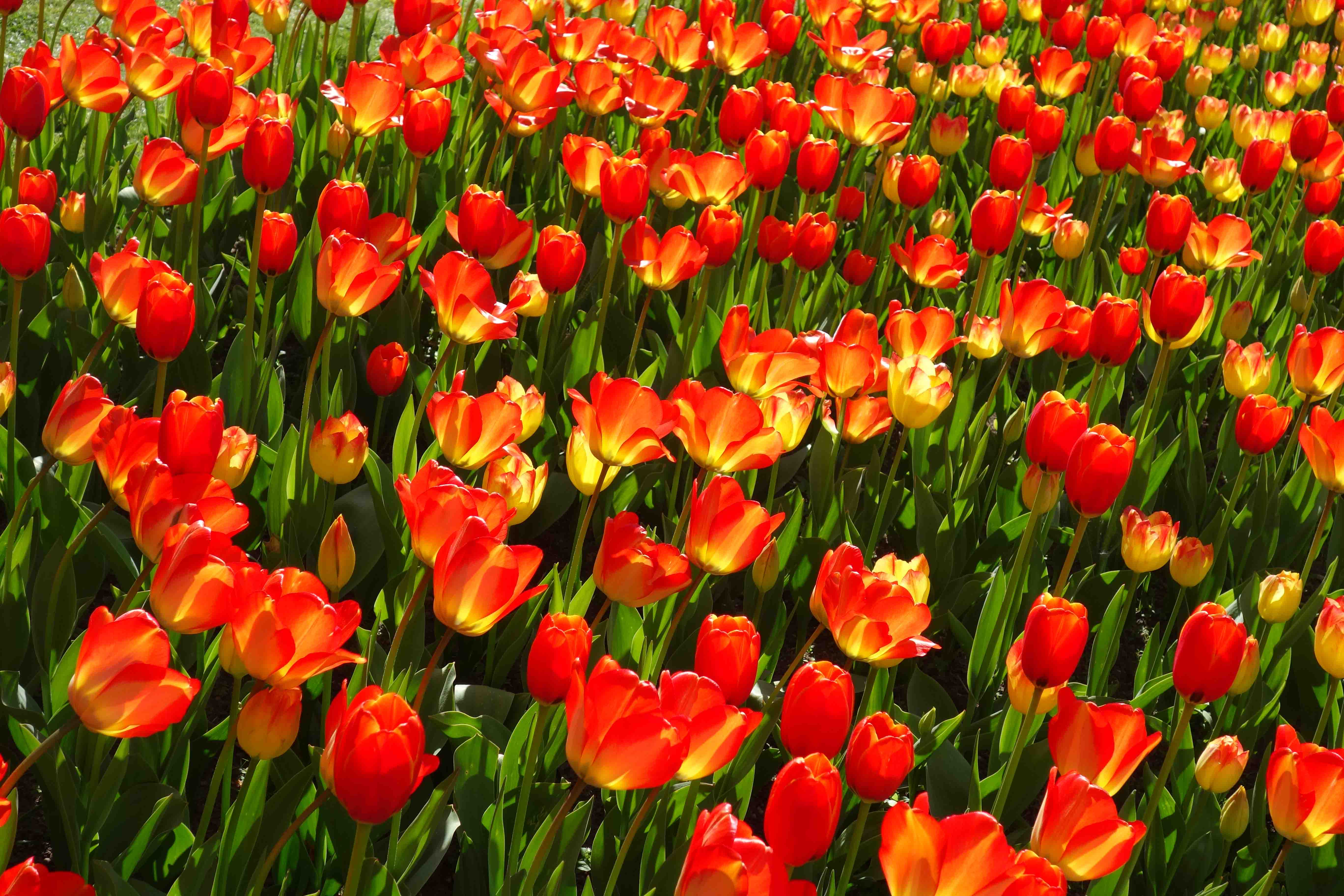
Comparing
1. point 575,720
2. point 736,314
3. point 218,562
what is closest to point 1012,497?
point 736,314

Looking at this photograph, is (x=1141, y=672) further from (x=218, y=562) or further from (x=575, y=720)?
(x=218, y=562)

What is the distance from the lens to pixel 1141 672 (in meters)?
2.08

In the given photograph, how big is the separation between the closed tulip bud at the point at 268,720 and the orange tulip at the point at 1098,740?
740mm

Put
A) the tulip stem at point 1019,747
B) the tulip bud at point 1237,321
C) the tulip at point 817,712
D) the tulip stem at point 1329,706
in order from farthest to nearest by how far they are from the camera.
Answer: the tulip bud at point 1237,321 → the tulip stem at point 1329,706 → the tulip stem at point 1019,747 → the tulip at point 817,712

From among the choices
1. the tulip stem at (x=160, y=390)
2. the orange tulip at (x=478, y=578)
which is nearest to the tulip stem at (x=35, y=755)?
the orange tulip at (x=478, y=578)

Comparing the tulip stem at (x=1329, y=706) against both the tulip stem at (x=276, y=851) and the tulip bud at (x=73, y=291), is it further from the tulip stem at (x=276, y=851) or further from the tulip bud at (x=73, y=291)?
the tulip bud at (x=73, y=291)

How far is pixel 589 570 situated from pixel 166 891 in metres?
1.08

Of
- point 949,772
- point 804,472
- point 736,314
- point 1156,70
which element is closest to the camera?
point 949,772

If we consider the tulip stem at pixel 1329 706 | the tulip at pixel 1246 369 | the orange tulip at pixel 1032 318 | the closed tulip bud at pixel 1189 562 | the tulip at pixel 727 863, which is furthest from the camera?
the tulip at pixel 1246 369

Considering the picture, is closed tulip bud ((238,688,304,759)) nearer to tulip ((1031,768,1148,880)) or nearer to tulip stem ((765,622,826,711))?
tulip stem ((765,622,826,711))

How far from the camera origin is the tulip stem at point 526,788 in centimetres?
132

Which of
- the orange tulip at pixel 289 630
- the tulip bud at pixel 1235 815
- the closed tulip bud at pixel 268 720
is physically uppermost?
the orange tulip at pixel 289 630

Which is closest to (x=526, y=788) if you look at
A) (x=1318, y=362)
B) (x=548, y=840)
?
(x=548, y=840)

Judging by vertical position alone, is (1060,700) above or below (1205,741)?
above
